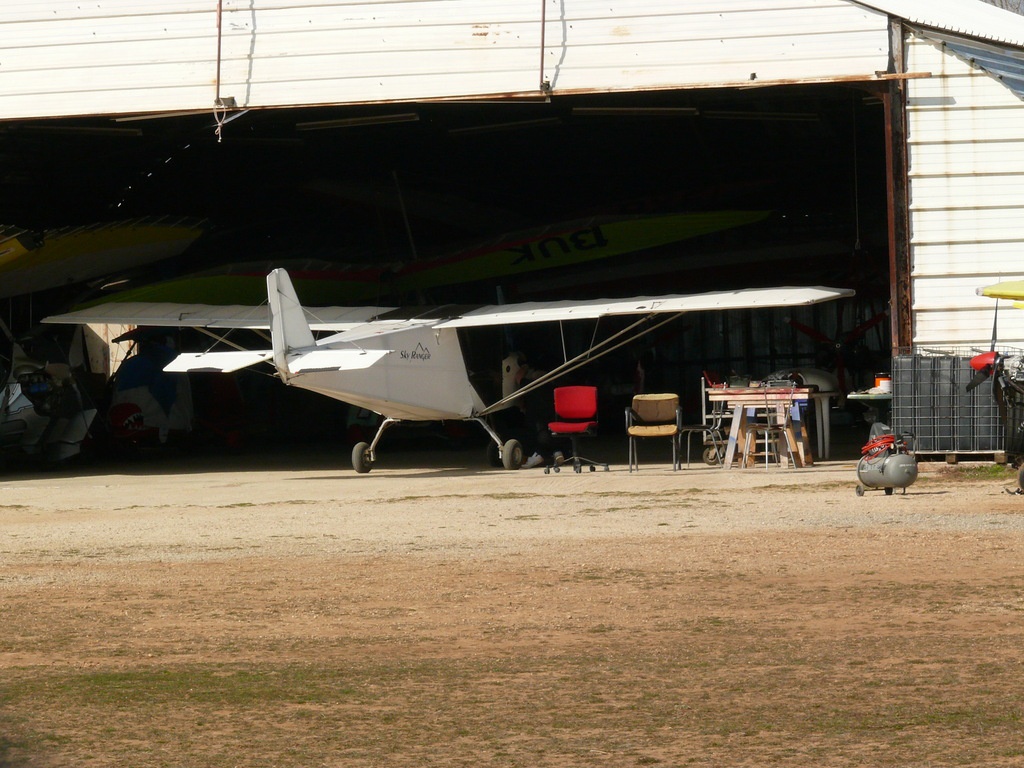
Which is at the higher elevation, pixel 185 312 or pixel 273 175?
pixel 273 175

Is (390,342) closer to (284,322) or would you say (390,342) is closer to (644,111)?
(284,322)

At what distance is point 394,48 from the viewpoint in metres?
15.8

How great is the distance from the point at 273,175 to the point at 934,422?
1512 centimetres

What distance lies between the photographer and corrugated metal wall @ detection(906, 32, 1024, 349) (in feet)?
47.9

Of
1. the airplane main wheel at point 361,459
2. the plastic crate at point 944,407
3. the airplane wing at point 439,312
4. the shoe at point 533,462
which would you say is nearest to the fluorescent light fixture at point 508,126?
the airplane wing at point 439,312

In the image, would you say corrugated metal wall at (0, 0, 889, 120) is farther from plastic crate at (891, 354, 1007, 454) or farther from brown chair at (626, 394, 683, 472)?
brown chair at (626, 394, 683, 472)

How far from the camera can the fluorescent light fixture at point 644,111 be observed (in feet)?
57.2

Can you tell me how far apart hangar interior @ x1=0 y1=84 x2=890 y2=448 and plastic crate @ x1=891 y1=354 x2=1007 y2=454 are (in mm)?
5848

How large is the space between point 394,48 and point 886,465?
7.71 meters

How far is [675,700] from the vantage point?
507 centimetres

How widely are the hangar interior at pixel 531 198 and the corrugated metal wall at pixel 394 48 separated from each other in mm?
2597

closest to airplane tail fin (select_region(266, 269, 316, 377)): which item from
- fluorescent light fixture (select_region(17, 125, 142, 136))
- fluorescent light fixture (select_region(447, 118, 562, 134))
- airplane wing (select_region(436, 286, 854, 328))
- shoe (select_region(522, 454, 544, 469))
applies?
airplane wing (select_region(436, 286, 854, 328))

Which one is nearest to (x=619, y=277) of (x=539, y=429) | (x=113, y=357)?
(x=539, y=429)

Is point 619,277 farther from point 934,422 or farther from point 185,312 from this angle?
point 934,422
